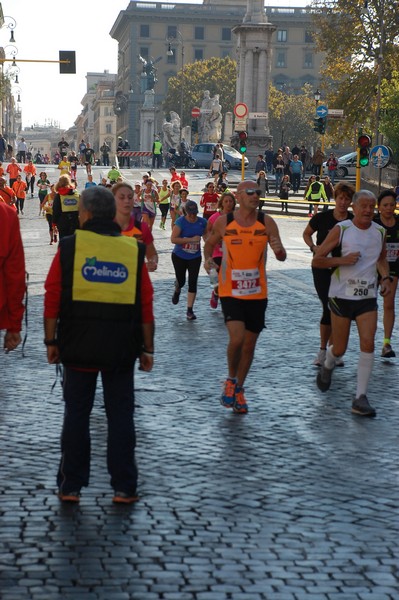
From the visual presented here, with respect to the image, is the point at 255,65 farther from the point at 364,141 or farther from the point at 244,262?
the point at 244,262

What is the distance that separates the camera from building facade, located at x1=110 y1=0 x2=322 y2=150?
440 feet

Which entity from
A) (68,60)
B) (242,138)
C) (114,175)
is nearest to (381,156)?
(242,138)

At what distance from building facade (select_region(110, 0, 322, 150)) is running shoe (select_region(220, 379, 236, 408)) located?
127 metres

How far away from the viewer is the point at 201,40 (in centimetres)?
13575

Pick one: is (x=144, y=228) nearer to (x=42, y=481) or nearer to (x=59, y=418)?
(x=59, y=418)

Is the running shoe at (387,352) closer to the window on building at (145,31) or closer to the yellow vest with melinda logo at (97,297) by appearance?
the yellow vest with melinda logo at (97,297)

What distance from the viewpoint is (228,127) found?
301ft

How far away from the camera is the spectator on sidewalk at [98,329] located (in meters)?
6.12

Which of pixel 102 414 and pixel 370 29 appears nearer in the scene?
pixel 102 414

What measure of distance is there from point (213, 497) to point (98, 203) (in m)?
1.64

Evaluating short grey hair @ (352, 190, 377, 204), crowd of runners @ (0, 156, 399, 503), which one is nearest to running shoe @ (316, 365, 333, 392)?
crowd of runners @ (0, 156, 399, 503)

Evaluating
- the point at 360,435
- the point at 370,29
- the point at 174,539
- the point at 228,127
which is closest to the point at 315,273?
the point at 360,435

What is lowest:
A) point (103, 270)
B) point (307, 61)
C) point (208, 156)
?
point (208, 156)

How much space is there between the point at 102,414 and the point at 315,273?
10.4 feet
